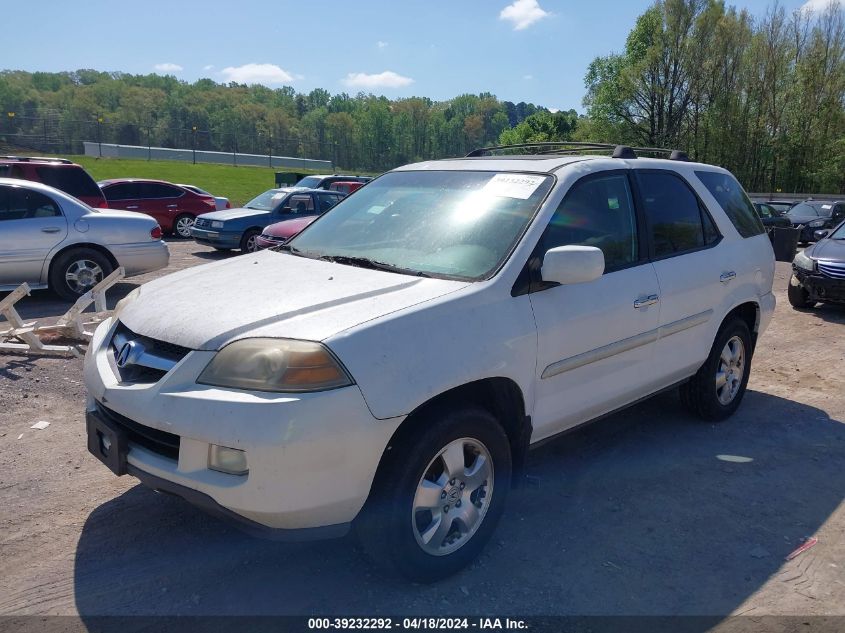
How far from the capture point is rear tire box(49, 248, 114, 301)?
28.9 ft

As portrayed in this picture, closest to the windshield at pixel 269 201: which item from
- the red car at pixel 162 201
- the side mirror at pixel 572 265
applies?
the red car at pixel 162 201

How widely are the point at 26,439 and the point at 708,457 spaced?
175 inches

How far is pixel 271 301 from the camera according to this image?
10.1ft

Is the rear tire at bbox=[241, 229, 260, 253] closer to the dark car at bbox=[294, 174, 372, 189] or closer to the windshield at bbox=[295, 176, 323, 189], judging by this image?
the dark car at bbox=[294, 174, 372, 189]

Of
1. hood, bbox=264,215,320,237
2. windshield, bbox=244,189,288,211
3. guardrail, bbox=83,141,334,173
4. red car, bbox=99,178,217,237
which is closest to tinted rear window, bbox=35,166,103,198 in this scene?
hood, bbox=264,215,320,237

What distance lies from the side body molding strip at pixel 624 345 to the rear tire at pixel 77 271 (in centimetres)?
739

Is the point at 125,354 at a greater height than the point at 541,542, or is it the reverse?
the point at 125,354

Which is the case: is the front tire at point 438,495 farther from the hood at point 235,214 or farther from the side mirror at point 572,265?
the hood at point 235,214

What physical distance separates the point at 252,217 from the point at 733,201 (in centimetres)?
1126

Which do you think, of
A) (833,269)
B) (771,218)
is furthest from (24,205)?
(771,218)

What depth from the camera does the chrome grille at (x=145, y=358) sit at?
288 centimetres

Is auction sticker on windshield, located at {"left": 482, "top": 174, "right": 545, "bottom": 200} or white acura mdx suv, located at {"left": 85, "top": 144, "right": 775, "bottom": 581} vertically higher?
auction sticker on windshield, located at {"left": 482, "top": 174, "right": 545, "bottom": 200}

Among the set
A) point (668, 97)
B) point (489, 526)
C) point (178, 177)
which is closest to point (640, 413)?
point (489, 526)

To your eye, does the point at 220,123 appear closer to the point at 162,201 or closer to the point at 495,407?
the point at 162,201
